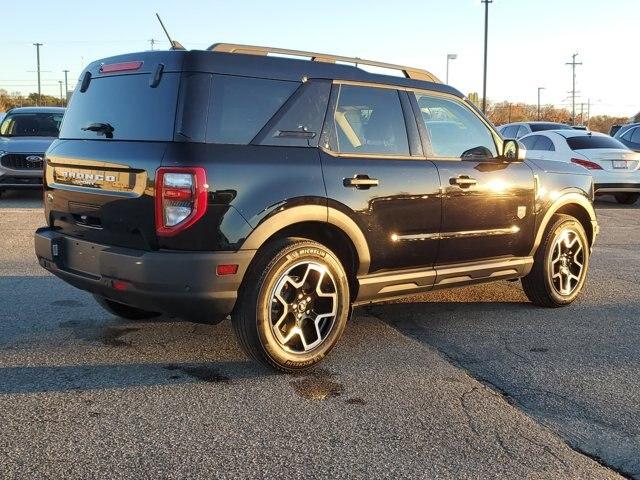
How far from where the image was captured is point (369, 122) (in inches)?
186

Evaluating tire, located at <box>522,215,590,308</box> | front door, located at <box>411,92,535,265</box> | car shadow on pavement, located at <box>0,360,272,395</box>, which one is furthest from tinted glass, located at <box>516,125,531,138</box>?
car shadow on pavement, located at <box>0,360,272,395</box>

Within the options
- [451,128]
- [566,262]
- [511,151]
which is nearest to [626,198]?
[566,262]

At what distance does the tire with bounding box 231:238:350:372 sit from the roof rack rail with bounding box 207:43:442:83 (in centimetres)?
120

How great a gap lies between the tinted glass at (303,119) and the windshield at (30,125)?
417 inches

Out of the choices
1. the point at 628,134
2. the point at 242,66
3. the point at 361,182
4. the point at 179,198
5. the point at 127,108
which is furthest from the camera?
the point at 628,134

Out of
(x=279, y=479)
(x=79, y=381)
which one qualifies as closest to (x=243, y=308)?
(x=79, y=381)

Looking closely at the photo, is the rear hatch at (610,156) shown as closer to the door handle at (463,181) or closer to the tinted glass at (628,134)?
the tinted glass at (628,134)

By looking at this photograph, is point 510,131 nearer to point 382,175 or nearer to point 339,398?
point 382,175

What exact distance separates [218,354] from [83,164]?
149 centimetres

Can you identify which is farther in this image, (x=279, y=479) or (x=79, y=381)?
(x=79, y=381)

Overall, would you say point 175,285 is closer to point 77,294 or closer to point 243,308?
point 243,308

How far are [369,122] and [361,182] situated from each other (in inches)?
21.2

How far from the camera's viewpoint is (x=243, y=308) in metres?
4.02

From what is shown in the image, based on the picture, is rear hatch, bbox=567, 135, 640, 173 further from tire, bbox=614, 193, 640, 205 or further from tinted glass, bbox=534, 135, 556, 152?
tire, bbox=614, 193, 640, 205
